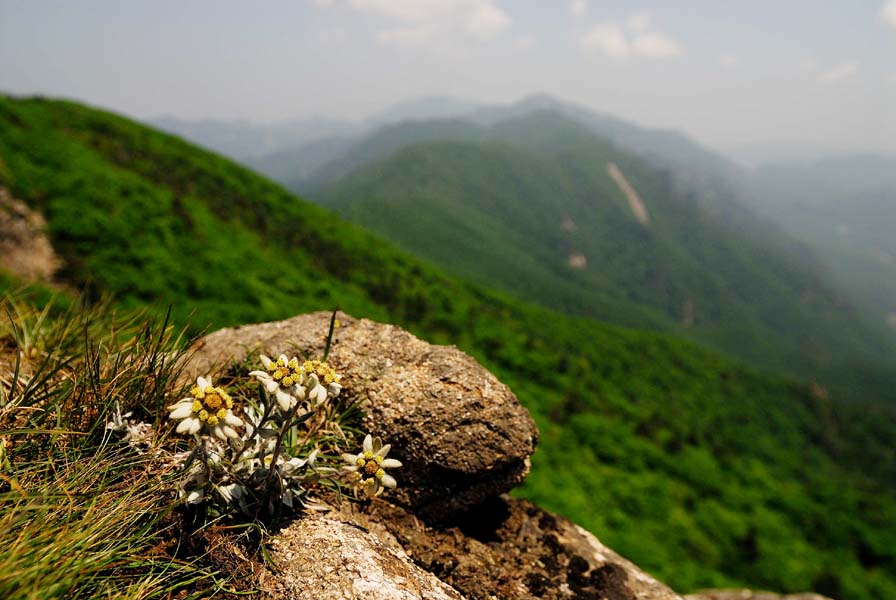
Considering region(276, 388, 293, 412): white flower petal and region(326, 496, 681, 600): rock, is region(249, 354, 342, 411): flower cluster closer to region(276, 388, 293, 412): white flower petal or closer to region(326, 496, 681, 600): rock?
region(276, 388, 293, 412): white flower petal

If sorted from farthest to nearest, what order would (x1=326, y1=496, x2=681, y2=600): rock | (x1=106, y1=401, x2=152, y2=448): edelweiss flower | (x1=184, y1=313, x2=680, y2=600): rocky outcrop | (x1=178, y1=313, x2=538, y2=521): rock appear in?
(x1=178, y1=313, x2=538, y2=521): rock
(x1=326, y1=496, x2=681, y2=600): rock
(x1=184, y1=313, x2=680, y2=600): rocky outcrop
(x1=106, y1=401, x2=152, y2=448): edelweiss flower

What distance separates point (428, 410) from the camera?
3947mm

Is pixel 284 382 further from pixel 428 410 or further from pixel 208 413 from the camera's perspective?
pixel 428 410

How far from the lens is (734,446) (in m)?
61.2

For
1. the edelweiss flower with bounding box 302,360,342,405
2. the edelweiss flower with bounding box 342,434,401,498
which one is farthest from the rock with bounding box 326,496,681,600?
the edelweiss flower with bounding box 302,360,342,405

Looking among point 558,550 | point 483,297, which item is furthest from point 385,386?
point 483,297

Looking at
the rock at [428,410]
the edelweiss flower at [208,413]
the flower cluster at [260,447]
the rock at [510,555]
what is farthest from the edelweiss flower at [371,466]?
the rock at [428,410]

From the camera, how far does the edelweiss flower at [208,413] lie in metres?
2.14

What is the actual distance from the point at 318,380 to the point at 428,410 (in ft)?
5.25

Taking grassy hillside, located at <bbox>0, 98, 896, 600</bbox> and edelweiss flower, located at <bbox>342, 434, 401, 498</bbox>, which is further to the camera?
grassy hillside, located at <bbox>0, 98, 896, 600</bbox>

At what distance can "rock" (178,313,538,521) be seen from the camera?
151 inches

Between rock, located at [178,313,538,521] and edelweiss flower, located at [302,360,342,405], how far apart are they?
1.26 m

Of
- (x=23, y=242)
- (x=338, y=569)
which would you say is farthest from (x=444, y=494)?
(x=23, y=242)

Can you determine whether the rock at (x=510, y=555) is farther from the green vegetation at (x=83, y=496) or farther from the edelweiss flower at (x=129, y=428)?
the edelweiss flower at (x=129, y=428)
